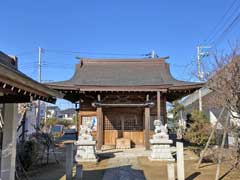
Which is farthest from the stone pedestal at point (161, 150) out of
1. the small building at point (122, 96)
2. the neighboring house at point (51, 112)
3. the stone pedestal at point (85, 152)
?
the neighboring house at point (51, 112)

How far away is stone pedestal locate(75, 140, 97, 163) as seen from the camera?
33.4ft

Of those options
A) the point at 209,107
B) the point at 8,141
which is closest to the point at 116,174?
the point at 8,141

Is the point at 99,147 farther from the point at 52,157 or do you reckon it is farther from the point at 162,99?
the point at 162,99

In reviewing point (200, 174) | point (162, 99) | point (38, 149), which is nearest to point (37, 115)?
point (162, 99)

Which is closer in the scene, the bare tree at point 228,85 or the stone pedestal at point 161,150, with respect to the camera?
the bare tree at point 228,85

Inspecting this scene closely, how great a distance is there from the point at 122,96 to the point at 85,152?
5.15 meters

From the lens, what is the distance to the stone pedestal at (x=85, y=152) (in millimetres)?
10180

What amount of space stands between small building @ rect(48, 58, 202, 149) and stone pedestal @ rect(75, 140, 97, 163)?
115 inches

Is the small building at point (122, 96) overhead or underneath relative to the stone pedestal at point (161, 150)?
overhead

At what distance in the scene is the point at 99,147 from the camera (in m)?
13.3

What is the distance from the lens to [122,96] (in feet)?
48.5

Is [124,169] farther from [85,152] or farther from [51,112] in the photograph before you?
[51,112]

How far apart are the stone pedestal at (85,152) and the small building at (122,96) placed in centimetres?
292

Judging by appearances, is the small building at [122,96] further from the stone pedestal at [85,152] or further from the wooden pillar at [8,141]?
the wooden pillar at [8,141]
